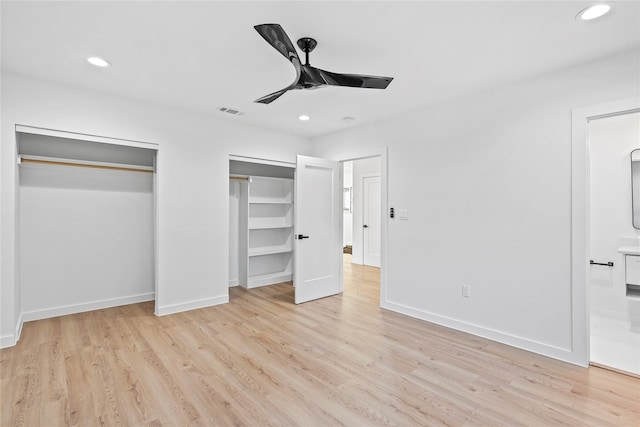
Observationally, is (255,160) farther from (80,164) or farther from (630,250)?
(630,250)

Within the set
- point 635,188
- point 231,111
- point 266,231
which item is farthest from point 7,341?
point 635,188

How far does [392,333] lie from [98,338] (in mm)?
2951

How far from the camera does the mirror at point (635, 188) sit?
3.55 metres

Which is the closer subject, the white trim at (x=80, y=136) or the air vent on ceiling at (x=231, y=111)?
the white trim at (x=80, y=136)

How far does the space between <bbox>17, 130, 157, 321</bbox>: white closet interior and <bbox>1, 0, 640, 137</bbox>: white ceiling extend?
1059 mm

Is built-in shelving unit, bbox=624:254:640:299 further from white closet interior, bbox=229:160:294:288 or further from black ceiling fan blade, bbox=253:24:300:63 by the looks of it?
white closet interior, bbox=229:160:294:288

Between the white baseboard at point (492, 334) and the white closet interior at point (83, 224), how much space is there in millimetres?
3426

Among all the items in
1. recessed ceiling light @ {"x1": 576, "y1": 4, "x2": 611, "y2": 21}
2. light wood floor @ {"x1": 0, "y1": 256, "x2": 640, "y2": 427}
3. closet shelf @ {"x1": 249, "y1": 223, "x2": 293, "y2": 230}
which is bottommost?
light wood floor @ {"x1": 0, "y1": 256, "x2": 640, "y2": 427}

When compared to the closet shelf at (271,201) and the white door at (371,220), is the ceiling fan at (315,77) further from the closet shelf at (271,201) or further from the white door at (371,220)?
the white door at (371,220)

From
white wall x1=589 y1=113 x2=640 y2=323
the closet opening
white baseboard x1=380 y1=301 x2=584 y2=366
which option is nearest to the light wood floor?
white baseboard x1=380 y1=301 x2=584 y2=366

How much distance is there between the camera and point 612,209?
3717mm

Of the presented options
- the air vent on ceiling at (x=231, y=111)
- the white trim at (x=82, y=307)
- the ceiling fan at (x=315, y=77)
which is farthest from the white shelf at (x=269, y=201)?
the ceiling fan at (x=315, y=77)

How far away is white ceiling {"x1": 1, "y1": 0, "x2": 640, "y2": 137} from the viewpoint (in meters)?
1.97

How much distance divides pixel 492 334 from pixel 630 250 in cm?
198
